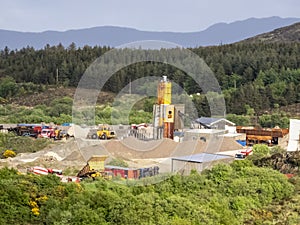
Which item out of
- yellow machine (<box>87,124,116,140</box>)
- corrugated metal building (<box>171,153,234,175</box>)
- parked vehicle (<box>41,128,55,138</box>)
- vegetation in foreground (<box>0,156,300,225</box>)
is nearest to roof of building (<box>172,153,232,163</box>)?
corrugated metal building (<box>171,153,234,175</box>)

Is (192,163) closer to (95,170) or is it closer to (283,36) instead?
(95,170)

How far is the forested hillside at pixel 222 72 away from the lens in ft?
121

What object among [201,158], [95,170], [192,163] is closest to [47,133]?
[95,170]

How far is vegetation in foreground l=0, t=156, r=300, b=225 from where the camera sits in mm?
10641

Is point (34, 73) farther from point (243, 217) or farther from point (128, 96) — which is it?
point (243, 217)

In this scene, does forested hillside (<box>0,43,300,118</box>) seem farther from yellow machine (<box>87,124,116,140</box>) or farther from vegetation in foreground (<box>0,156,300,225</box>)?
vegetation in foreground (<box>0,156,300,225</box>)

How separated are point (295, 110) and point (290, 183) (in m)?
21.0

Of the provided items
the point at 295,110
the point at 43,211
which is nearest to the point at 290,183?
the point at 43,211

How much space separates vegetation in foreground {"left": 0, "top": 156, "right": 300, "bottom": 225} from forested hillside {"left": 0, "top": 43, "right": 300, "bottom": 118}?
19055mm

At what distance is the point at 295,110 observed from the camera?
115ft

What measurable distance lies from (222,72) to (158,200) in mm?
31394

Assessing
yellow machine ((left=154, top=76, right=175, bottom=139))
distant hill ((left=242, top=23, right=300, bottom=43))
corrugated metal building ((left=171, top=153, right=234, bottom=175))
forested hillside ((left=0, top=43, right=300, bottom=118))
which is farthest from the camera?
distant hill ((left=242, top=23, right=300, bottom=43))

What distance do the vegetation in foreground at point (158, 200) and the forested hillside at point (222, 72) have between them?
19.1 m

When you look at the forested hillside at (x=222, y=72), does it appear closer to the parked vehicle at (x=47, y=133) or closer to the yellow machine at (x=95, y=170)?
the parked vehicle at (x=47, y=133)
